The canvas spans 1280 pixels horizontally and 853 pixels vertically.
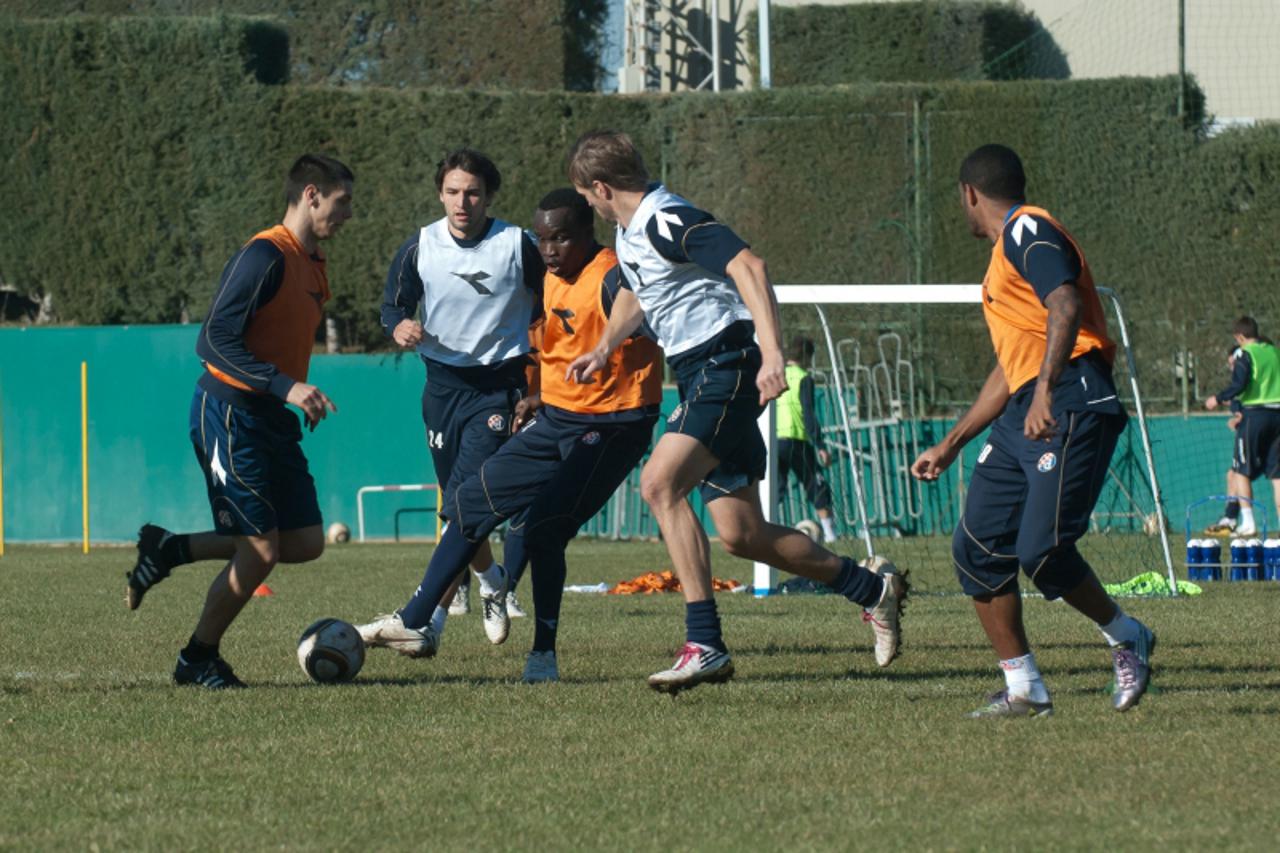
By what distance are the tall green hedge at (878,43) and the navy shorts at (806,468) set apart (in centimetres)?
913

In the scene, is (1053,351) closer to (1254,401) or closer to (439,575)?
(439,575)

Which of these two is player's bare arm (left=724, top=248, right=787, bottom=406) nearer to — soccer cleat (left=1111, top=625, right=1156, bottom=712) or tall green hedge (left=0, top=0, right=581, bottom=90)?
soccer cleat (left=1111, top=625, right=1156, bottom=712)

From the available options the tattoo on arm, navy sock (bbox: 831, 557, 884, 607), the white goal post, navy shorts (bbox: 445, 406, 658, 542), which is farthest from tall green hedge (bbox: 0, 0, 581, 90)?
the tattoo on arm

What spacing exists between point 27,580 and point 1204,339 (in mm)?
13895

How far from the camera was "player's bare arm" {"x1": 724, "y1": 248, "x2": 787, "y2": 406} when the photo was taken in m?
6.45

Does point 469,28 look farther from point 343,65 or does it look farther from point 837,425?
point 837,425

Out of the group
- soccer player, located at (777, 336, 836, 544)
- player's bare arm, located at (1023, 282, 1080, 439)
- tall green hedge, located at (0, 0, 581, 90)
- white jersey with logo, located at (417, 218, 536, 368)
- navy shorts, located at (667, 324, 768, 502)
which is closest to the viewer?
player's bare arm, located at (1023, 282, 1080, 439)

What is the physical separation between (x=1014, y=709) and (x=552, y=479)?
Result: 87.9 inches

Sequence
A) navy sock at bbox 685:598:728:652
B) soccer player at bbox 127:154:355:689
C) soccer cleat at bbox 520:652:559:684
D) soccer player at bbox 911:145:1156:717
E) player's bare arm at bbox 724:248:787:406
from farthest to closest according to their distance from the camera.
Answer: soccer cleat at bbox 520:652:559:684
soccer player at bbox 127:154:355:689
navy sock at bbox 685:598:728:652
player's bare arm at bbox 724:248:787:406
soccer player at bbox 911:145:1156:717

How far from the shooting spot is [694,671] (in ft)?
22.4

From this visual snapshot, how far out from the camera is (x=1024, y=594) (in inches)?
518

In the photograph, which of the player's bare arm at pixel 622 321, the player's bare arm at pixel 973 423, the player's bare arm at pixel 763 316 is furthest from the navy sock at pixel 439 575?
the player's bare arm at pixel 973 423

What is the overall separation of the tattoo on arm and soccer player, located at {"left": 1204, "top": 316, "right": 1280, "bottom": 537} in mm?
14372

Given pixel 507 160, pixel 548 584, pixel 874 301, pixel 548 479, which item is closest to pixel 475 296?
pixel 548 479
